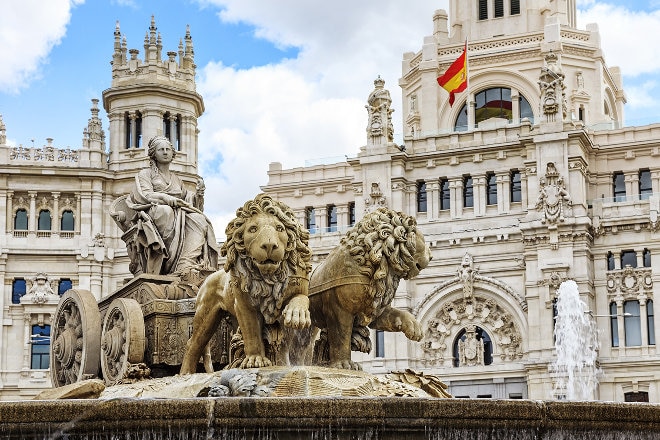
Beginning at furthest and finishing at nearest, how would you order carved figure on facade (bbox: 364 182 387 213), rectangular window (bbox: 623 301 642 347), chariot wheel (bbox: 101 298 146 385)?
carved figure on facade (bbox: 364 182 387 213) → rectangular window (bbox: 623 301 642 347) → chariot wheel (bbox: 101 298 146 385)

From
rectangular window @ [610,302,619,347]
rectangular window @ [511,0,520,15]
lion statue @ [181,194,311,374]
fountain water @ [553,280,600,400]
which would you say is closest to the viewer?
lion statue @ [181,194,311,374]

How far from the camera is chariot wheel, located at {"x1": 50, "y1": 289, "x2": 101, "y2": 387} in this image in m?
15.4

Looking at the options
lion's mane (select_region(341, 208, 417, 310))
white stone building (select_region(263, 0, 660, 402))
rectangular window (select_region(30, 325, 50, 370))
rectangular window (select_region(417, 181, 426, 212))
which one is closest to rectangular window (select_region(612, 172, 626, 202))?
white stone building (select_region(263, 0, 660, 402))

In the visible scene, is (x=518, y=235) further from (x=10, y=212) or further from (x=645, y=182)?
(x=10, y=212)

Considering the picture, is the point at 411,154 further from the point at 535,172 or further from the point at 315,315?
the point at 315,315

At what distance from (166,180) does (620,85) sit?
63.7 meters

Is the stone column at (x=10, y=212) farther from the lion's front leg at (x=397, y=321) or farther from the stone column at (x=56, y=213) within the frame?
the lion's front leg at (x=397, y=321)

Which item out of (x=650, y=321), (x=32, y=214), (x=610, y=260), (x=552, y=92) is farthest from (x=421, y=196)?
(x=32, y=214)

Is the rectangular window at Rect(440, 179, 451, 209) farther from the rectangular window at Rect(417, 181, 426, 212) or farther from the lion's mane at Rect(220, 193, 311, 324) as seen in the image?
the lion's mane at Rect(220, 193, 311, 324)

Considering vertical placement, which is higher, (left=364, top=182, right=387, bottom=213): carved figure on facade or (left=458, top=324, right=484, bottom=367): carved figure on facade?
(left=364, top=182, right=387, bottom=213): carved figure on facade

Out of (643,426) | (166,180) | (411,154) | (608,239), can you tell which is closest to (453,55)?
(411,154)

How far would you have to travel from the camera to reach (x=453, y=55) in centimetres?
7094

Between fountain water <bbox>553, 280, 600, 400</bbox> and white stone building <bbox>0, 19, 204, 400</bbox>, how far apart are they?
885 inches

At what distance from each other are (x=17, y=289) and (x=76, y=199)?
19.1 feet
